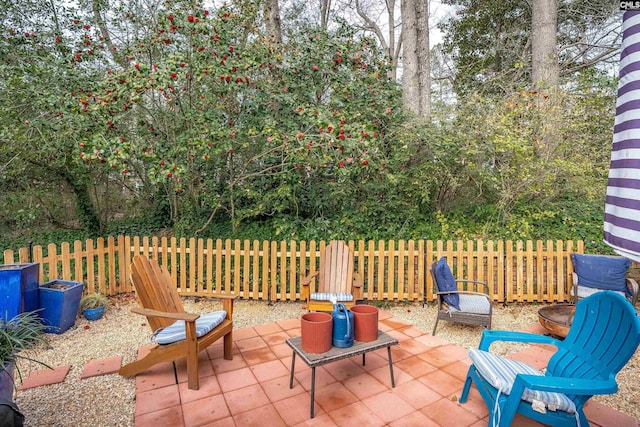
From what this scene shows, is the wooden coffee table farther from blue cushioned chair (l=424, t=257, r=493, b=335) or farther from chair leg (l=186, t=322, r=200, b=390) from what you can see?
blue cushioned chair (l=424, t=257, r=493, b=335)

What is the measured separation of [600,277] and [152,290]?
16.9ft

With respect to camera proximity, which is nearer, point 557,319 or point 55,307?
point 557,319

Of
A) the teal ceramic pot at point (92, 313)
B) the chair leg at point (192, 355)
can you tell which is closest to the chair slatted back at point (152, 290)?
the chair leg at point (192, 355)

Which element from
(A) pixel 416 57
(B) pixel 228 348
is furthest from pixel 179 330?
(A) pixel 416 57

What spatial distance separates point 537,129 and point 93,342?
6.53 m

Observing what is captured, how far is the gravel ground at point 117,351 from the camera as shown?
2489 mm

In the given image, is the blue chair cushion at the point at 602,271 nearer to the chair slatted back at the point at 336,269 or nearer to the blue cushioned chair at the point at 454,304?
the blue cushioned chair at the point at 454,304

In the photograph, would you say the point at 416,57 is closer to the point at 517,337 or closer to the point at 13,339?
the point at 517,337

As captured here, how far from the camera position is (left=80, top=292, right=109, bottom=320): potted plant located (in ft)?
14.0

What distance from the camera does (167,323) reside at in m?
3.04

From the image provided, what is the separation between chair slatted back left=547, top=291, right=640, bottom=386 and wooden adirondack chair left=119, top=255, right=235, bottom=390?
8.55 ft

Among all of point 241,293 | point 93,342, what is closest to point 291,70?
point 241,293

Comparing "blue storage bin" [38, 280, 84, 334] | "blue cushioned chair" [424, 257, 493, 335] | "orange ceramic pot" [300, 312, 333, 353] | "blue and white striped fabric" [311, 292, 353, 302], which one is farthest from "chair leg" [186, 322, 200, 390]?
"blue cushioned chair" [424, 257, 493, 335]

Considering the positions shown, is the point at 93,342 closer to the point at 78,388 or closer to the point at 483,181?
the point at 78,388
